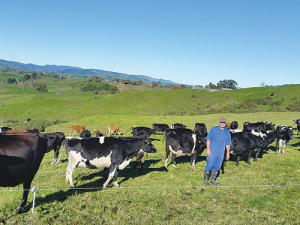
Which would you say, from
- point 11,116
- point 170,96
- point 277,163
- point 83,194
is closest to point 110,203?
point 83,194

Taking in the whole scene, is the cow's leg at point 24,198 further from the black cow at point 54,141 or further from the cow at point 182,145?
the black cow at point 54,141

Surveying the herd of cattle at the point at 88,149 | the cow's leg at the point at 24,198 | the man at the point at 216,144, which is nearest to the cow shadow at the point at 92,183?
the cow's leg at the point at 24,198

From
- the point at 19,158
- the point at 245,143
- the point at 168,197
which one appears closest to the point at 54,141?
the point at 19,158

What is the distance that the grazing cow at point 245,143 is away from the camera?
12.6 metres

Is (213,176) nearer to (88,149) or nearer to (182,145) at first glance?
(182,145)

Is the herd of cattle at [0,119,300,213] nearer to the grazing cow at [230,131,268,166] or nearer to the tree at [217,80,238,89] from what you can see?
the grazing cow at [230,131,268,166]

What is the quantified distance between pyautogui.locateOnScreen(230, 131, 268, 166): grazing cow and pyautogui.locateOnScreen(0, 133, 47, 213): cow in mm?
9878

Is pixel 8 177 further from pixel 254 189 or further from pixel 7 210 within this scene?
pixel 254 189

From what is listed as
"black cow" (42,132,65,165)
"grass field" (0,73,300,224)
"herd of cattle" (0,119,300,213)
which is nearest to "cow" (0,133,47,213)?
"herd of cattle" (0,119,300,213)

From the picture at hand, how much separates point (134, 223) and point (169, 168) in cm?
575

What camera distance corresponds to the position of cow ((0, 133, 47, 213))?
5.92m

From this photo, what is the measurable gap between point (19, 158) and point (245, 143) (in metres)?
11.2

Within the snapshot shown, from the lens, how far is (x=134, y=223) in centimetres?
615

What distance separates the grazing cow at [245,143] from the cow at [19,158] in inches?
389
